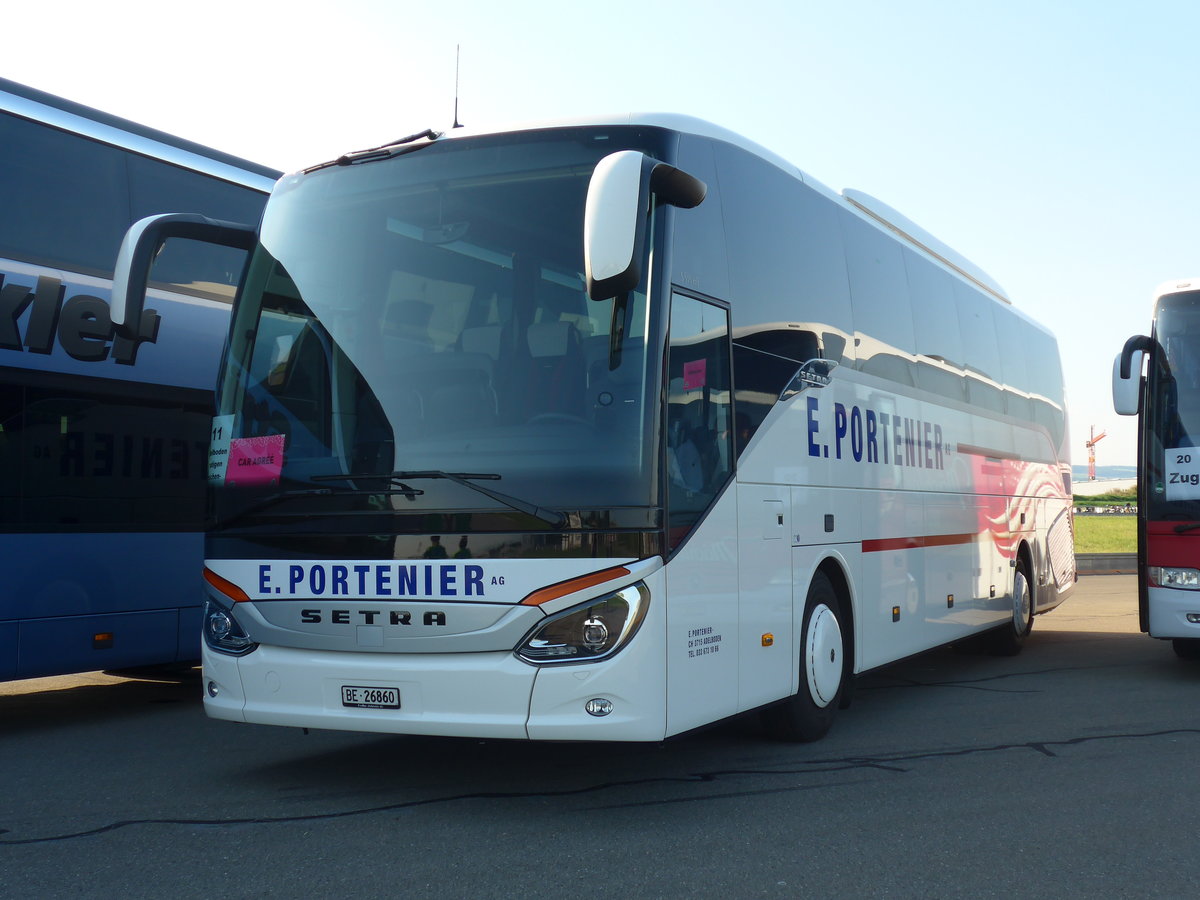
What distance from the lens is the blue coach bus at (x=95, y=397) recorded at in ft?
27.0

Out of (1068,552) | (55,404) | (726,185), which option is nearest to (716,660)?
(726,185)

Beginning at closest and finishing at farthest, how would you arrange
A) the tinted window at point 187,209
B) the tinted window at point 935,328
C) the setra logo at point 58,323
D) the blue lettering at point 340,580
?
the blue lettering at point 340,580
the setra logo at point 58,323
the tinted window at point 187,209
the tinted window at point 935,328

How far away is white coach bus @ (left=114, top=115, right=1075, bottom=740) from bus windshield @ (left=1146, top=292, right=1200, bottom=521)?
4286mm

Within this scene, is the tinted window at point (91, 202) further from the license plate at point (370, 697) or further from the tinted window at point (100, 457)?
the license plate at point (370, 697)

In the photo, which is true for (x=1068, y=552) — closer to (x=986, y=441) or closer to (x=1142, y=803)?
(x=986, y=441)

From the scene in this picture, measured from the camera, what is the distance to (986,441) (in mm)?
11500

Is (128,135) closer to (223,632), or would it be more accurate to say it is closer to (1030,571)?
(223,632)

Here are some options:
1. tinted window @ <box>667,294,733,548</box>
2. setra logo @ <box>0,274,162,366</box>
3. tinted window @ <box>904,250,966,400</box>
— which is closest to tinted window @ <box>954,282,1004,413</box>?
tinted window @ <box>904,250,966,400</box>

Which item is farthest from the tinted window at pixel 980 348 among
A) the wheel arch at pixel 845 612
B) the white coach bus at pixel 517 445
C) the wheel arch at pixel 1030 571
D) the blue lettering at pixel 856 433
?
the white coach bus at pixel 517 445

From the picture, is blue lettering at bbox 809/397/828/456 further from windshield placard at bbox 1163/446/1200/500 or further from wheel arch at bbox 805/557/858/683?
windshield placard at bbox 1163/446/1200/500

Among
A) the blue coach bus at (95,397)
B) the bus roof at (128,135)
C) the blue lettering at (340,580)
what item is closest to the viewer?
the blue lettering at (340,580)

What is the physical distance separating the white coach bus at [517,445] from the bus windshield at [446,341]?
0.5 inches

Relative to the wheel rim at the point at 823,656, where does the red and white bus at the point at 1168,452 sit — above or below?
above

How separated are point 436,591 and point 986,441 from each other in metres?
7.17
